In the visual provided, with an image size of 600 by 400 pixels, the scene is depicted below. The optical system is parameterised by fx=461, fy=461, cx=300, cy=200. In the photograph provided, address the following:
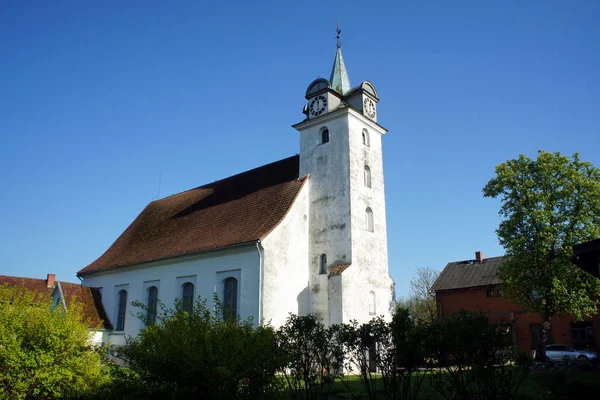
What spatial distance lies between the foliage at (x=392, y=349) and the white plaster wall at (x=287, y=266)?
11035mm

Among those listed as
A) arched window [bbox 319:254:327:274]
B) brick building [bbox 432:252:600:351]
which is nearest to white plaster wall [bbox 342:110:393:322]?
arched window [bbox 319:254:327:274]

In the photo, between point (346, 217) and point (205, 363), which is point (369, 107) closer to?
point (346, 217)

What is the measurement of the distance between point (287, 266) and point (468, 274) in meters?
23.4

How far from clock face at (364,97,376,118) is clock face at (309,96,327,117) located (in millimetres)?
2398

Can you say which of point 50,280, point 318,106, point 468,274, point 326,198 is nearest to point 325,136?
point 318,106

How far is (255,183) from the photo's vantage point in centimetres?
2816

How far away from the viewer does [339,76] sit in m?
28.1

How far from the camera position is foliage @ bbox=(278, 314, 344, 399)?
414 inches

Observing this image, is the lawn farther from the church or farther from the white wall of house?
the church

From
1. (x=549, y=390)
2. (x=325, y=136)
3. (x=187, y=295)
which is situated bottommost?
(x=549, y=390)

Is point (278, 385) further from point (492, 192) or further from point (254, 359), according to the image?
point (492, 192)

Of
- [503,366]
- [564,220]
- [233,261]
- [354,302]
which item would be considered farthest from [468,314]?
[564,220]

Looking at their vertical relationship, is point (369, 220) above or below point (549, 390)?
above

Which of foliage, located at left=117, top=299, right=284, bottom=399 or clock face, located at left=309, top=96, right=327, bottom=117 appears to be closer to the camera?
foliage, located at left=117, top=299, right=284, bottom=399
